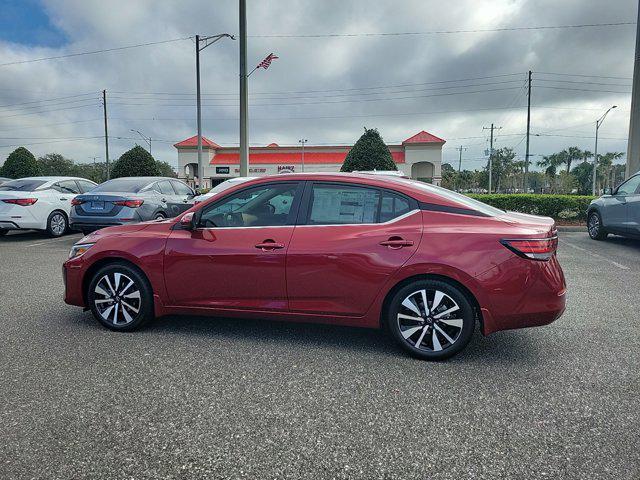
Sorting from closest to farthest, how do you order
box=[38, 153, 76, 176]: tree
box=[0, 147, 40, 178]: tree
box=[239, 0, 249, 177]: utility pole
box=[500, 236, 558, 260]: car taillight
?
1. box=[500, 236, 558, 260]: car taillight
2. box=[239, 0, 249, 177]: utility pole
3. box=[0, 147, 40, 178]: tree
4. box=[38, 153, 76, 176]: tree

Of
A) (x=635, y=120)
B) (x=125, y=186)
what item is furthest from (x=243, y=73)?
(x=635, y=120)

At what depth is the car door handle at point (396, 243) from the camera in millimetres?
3635

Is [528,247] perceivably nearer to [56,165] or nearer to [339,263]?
[339,263]

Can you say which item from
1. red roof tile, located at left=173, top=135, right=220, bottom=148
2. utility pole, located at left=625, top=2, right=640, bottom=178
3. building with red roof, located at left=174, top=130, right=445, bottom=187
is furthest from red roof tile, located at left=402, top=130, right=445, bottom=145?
utility pole, located at left=625, top=2, right=640, bottom=178

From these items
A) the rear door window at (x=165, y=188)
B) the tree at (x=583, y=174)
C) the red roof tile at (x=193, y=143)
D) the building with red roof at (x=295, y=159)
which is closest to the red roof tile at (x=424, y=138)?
the building with red roof at (x=295, y=159)

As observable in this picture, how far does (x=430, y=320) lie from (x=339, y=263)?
84cm

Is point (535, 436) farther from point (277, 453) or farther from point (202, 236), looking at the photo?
point (202, 236)

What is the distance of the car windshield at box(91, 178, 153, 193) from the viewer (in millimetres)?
9844

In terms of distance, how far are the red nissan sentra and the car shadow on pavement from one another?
22 centimetres

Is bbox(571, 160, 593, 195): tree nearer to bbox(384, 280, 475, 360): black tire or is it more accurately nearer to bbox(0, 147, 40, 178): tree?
bbox(0, 147, 40, 178): tree

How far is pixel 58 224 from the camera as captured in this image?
448 inches

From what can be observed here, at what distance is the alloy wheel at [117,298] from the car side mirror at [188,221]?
72cm

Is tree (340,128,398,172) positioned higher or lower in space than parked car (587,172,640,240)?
higher

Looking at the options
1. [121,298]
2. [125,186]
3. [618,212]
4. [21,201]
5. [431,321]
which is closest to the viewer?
[431,321]
